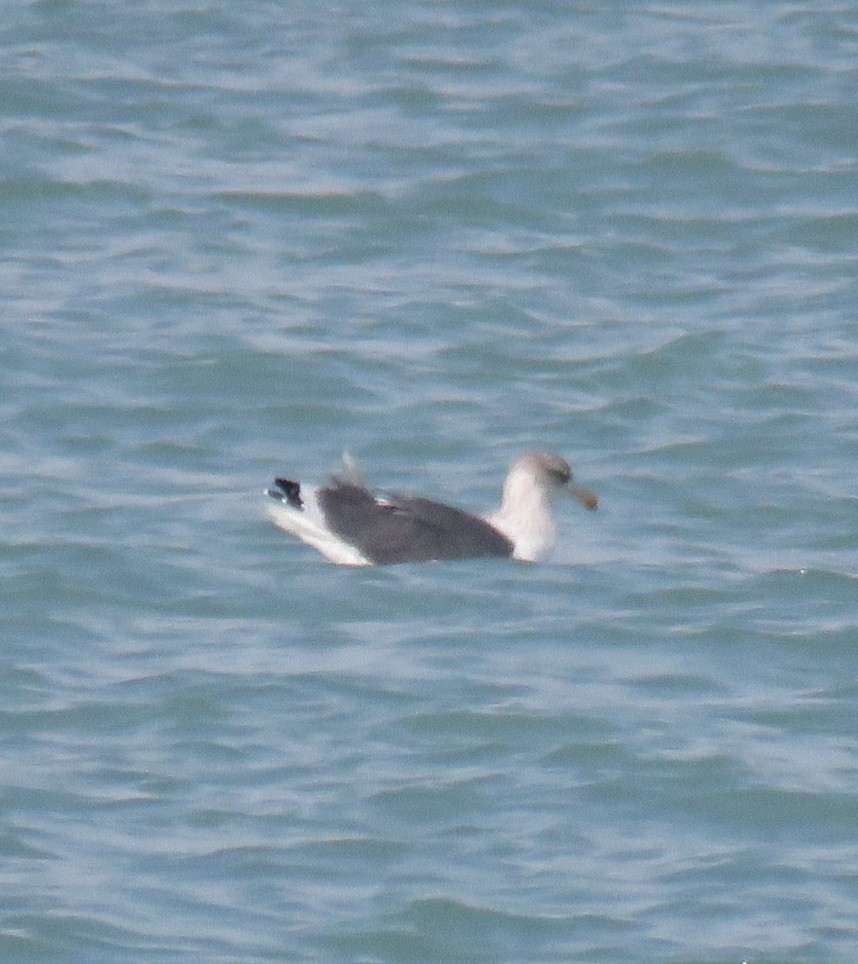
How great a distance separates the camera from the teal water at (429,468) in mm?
8781

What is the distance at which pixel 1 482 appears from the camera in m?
12.7

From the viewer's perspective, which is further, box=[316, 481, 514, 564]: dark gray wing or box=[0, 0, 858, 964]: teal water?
box=[316, 481, 514, 564]: dark gray wing

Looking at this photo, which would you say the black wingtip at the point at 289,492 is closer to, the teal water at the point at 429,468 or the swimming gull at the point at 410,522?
the swimming gull at the point at 410,522

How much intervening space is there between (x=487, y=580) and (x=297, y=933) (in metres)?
3.90

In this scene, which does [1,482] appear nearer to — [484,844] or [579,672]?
[579,672]

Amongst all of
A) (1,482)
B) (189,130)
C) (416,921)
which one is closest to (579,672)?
(416,921)

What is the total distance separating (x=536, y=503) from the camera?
12273 mm

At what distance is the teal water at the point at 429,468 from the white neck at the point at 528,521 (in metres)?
0.25

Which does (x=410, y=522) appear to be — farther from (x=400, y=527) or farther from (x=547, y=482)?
(x=547, y=482)

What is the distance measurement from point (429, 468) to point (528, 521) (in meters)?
1.09

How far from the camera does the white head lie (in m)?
12.3

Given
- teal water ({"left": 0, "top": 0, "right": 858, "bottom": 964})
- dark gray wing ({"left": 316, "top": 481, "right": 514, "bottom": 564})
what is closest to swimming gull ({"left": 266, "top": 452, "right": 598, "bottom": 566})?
dark gray wing ({"left": 316, "top": 481, "right": 514, "bottom": 564})

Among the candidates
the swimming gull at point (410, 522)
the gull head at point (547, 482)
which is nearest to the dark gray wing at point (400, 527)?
the swimming gull at point (410, 522)

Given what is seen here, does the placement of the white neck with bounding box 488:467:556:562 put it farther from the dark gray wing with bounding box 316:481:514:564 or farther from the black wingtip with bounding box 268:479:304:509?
A: the black wingtip with bounding box 268:479:304:509
